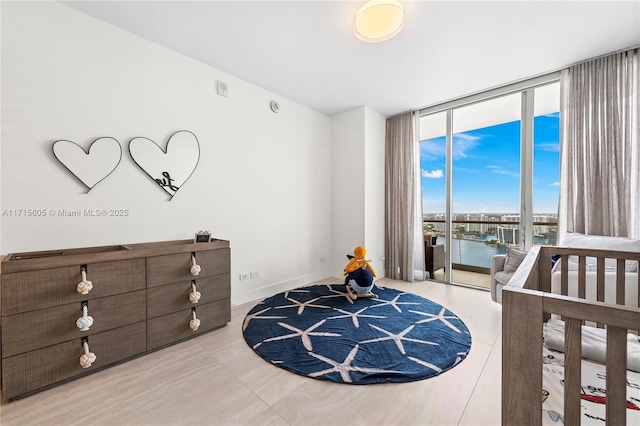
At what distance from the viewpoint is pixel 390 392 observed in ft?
5.03

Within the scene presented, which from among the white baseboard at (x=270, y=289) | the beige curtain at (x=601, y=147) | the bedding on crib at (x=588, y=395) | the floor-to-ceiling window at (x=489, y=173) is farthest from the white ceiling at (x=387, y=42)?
the white baseboard at (x=270, y=289)

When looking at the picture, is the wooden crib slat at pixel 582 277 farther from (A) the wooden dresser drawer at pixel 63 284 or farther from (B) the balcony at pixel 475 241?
(A) the wooden dresser drawer at pixel 63 284

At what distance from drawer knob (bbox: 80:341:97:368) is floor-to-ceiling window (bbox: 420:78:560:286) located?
385 cm

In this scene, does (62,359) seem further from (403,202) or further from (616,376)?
(403,202)

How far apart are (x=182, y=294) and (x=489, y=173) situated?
4052 millimetres

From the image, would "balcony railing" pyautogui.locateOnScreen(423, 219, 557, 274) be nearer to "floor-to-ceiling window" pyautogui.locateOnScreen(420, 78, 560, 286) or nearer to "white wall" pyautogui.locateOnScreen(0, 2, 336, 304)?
"floor-to-ceiling window" pyautogui.locateOnScreen(420, 78, 560, 286)

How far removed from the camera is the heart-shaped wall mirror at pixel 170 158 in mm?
2230

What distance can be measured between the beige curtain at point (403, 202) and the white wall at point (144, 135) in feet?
4.18

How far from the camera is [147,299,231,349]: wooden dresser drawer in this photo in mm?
1924

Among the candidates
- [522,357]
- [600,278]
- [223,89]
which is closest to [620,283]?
[600,278]

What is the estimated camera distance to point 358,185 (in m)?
3.73

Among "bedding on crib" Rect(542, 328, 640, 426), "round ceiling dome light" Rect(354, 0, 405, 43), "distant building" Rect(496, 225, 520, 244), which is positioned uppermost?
"round ceiling dome light" Rect(354, 0, 405, 43)

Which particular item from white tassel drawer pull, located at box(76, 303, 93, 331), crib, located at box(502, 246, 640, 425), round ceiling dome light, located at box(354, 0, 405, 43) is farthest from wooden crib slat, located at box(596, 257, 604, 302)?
white tassel drawer pull, located at box(76, 303, 93, 331)

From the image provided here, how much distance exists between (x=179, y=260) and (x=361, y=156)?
2625 mm
